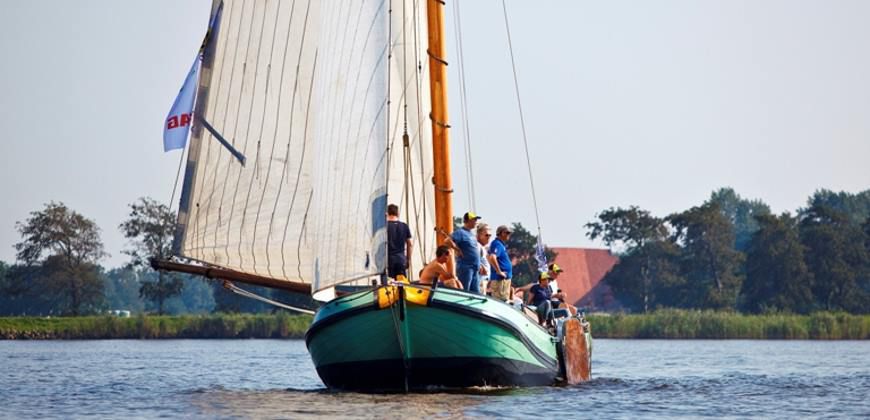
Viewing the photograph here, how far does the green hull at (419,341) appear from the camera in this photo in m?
25.5

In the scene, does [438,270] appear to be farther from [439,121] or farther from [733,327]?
[733,327]

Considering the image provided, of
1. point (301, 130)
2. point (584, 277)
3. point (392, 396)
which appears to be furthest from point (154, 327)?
point (584, 277)

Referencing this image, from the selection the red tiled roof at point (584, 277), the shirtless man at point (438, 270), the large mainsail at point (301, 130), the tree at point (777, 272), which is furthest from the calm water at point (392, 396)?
the red tiled roof at point (584, 277)

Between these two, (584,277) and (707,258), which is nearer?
(707,258)

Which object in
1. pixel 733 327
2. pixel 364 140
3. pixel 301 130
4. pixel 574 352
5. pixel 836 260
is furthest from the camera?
pixel 836 260

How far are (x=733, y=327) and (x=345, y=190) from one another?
152 feet

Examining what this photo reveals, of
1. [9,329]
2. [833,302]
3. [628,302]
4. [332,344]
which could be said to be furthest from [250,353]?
[628,302]

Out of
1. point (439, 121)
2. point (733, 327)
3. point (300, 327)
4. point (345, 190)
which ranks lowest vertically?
point (345, 190)

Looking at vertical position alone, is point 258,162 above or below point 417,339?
above

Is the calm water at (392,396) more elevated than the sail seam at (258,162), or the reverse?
the sail seam at (258,162)

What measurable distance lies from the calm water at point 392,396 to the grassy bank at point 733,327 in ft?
60.5

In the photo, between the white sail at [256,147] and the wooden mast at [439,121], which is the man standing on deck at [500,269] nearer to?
the wooden mast at [439,121]

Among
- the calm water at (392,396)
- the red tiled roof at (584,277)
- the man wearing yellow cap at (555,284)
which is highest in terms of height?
the red tiled roof at (584,277)

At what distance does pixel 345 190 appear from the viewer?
85.4ft
